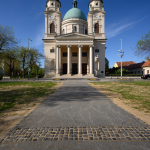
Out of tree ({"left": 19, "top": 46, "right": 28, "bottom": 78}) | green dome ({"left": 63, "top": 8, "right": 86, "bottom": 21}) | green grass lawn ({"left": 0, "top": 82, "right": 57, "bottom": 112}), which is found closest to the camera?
green grass lawn ({"left": 0, "top": 82, "right": 57, "bottom": 112})

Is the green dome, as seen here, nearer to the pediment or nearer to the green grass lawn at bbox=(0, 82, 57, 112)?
the pediment

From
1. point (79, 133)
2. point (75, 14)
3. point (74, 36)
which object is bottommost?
point (79, 133)

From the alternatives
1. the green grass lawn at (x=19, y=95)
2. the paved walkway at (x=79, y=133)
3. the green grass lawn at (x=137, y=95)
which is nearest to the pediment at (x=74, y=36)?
the green grass lawn at (x=137, y=95)

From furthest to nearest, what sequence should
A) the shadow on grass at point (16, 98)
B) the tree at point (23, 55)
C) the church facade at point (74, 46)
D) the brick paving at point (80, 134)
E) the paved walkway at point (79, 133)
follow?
the tree at point (23, 55), the church facade at point (74, 46), the shadow on grass at point (16, 98), the brick paving at point (80, 134), the paved walkway at point (79, 133)

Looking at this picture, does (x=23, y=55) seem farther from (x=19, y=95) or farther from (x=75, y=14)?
(x=19, y=95)

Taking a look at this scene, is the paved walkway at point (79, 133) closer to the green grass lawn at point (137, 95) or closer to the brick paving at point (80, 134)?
the brick paving at point (80, 134)

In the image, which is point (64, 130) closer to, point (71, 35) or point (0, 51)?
point (0, 51)

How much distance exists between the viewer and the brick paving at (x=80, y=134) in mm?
2607

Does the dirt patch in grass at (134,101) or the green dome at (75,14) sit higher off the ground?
the green dome at (75,14)

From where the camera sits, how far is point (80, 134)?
2771 mm

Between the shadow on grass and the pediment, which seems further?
the pediment

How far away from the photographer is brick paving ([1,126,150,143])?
261 centimetres

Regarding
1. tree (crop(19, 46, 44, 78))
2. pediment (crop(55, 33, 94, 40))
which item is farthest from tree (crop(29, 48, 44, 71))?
pediment (crop(55, 33, 94, 40))

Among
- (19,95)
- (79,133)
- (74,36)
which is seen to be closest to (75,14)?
(74,36)
